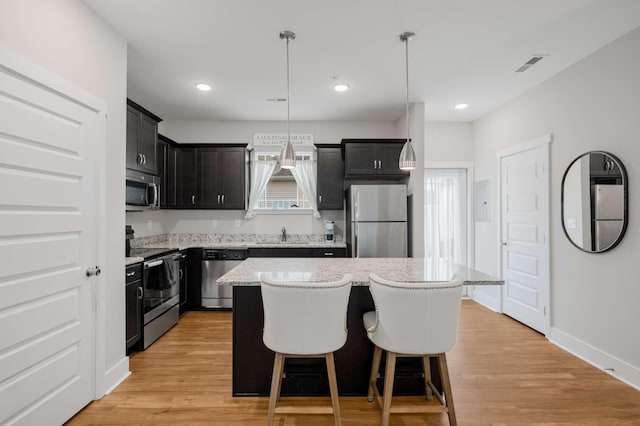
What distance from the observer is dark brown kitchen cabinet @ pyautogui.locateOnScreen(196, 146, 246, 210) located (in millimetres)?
4676

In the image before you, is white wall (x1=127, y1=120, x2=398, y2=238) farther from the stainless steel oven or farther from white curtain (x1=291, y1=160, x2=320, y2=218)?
the stainless steel oven

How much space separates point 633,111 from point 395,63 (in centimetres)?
200

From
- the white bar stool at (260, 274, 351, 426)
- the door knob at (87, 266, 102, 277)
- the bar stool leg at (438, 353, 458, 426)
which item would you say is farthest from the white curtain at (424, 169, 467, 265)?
the door knob at (87, 266, 102, 277)

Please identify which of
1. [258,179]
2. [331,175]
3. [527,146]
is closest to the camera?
[527,146]

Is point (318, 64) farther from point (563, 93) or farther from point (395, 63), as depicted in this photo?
point (563, 93)

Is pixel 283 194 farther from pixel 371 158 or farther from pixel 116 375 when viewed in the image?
pixel 116 375

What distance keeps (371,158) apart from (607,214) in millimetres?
2589

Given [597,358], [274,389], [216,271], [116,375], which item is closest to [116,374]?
[116,375]

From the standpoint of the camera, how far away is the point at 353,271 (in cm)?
231

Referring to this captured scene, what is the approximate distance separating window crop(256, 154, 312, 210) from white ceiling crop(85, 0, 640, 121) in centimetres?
129

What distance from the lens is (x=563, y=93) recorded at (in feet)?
10.8

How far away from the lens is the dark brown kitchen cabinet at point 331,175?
15.6 feet

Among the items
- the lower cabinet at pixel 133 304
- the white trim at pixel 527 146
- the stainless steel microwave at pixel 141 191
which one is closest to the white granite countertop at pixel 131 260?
the lower cabinet at pixel 133 304

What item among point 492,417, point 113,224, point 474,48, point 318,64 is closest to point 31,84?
point 113,224
